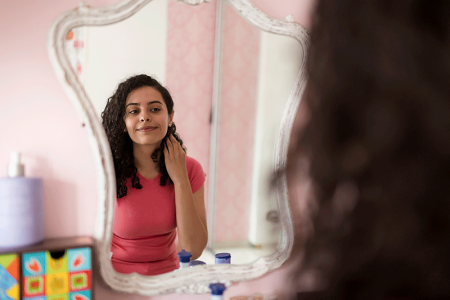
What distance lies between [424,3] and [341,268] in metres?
0.19

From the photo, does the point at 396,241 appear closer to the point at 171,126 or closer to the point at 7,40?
the point at 171,126

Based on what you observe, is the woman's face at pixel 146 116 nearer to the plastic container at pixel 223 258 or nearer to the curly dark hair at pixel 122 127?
the curly dark hair at pixel 122 127

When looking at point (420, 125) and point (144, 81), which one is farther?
point (144, 81)

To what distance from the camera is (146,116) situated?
27.7 inches

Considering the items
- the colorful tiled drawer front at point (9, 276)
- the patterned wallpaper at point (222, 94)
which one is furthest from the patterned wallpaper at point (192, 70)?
the colorful tiled drawer front at point (9, 276)

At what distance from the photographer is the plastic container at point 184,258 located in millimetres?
739

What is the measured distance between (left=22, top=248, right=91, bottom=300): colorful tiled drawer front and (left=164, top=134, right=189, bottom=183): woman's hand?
212mm

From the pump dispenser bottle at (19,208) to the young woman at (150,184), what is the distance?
14 centimetres

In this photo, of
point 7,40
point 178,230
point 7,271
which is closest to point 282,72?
point 178,230

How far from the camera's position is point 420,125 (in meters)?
0.25

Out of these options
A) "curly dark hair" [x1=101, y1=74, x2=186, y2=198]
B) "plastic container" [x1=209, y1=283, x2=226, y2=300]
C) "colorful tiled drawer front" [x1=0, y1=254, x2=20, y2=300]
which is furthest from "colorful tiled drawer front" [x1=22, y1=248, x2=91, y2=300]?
"plastic container" [x1=209, y1=283, x2=226, y2=300]

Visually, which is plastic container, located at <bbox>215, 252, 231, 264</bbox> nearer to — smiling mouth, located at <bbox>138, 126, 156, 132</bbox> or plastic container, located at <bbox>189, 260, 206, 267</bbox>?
plastic container, located at <bbox>189, 260, 206, 267</bbox>

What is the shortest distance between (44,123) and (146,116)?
0.60 feet

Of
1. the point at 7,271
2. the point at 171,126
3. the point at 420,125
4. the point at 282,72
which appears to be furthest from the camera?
the point at 282,72
